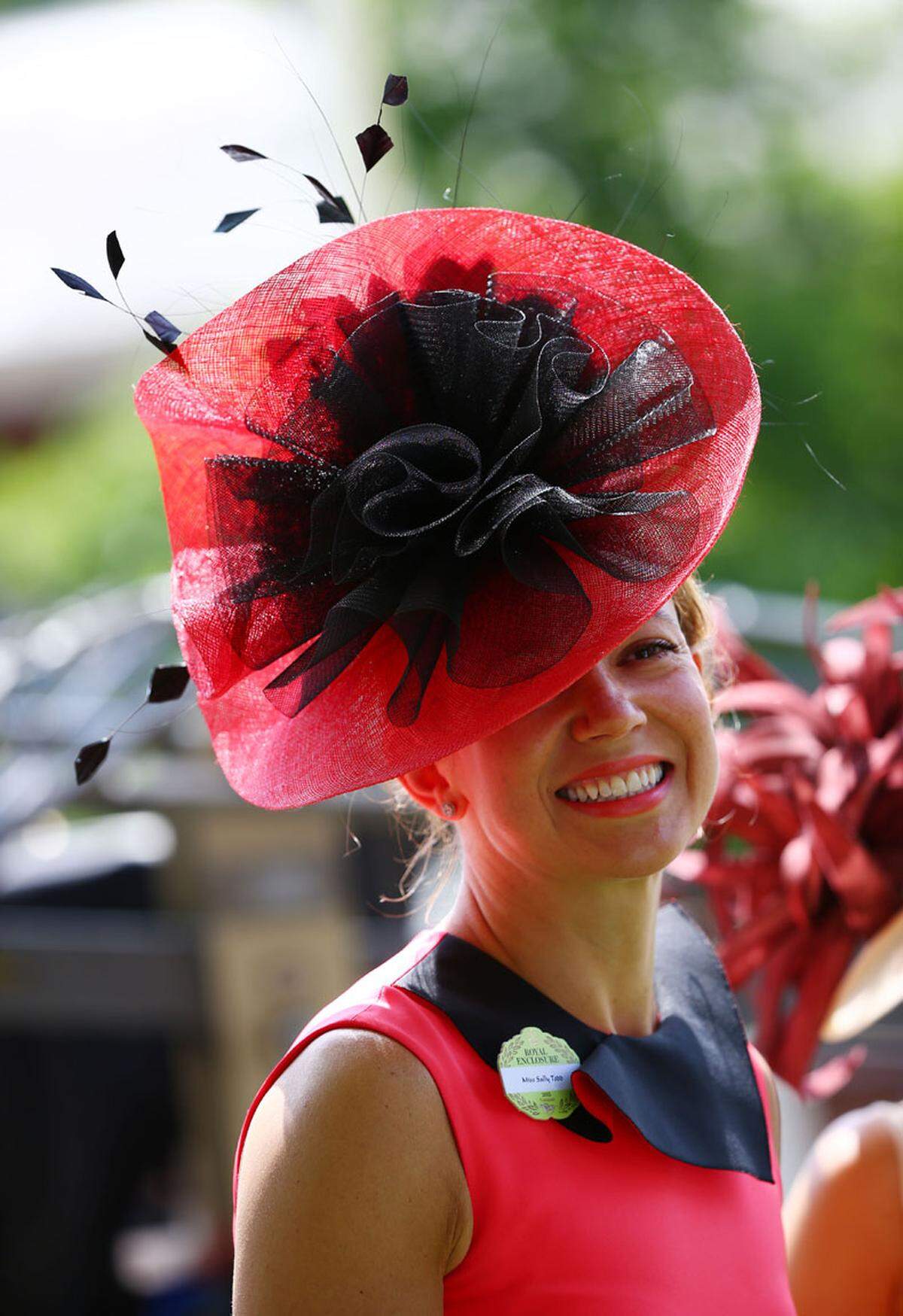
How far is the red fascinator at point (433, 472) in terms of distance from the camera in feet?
4.00

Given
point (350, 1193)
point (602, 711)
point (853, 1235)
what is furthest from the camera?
point (853, 1235)

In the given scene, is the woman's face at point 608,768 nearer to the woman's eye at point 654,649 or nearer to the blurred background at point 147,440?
the woman's eye at point 654,649

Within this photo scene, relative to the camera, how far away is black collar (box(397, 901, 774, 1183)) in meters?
1.32

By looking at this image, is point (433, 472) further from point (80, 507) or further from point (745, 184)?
point (80, 507)

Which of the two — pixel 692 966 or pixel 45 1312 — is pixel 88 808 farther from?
pixel 692 966

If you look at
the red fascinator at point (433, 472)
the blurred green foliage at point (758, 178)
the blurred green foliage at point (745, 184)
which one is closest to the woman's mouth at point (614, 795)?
the red fascinator at point (433, 472)

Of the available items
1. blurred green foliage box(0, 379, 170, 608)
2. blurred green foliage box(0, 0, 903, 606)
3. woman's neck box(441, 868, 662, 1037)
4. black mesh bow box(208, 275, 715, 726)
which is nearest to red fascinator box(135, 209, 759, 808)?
black mesh bow box(208, 275, 715, 726)

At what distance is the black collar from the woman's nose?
242 mm

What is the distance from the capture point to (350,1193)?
115cm

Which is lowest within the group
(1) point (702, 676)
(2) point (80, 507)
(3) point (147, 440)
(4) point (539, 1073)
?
(2) point (80, 507)

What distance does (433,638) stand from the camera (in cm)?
124

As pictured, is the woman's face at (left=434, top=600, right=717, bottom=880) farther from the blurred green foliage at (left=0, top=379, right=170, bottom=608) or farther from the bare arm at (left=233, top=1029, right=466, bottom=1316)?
the blurred green foliage at (left=0, top=379, right=170, bottom=608)

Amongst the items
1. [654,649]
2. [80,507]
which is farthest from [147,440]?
[654,649]

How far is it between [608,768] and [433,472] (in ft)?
0.95
